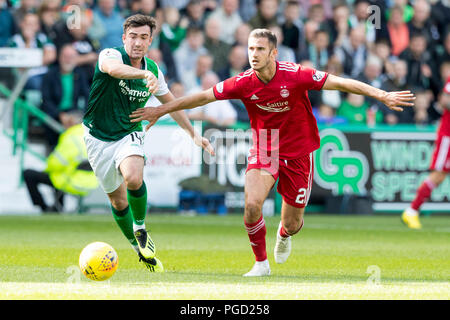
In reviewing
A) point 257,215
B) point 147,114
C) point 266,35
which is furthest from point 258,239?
point 266,35

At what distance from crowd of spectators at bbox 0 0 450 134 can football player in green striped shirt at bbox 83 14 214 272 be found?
7.96 metres

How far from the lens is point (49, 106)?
55.3ft

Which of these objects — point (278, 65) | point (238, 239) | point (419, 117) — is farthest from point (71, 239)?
point (419, 117)

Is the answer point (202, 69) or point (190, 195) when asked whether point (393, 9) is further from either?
point (190, 195)

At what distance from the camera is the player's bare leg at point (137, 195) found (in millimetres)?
8461

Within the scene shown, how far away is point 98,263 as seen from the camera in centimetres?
742

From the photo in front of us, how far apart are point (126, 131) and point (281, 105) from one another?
1.51m

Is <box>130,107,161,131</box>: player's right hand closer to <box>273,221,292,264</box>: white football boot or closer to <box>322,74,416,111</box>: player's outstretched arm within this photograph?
<box>322,74,416,111</box>: player's outstretched arm

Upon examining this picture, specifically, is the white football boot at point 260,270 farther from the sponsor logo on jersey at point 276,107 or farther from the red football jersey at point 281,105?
the sponsor logo on jersey at point 276,107

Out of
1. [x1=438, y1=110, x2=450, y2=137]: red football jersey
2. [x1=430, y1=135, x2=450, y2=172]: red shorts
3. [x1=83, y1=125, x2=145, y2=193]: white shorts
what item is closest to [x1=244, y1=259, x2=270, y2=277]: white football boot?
[x1=83, y1=125, x2=145, y2=193]: white shorts

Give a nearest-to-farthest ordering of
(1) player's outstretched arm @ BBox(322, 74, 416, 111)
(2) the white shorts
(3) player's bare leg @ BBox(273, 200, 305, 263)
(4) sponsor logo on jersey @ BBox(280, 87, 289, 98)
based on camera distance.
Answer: (1) player's outstretched arm @ BBox(322, 74, 416, 111), (4) sponsor logo on jersey @ BBox(280, 87, 289, 98), (2) the white shorts, (3) player's bare leg @ BBox(273, 200, 305, 263)

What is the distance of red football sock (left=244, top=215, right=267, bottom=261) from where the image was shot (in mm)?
8513
